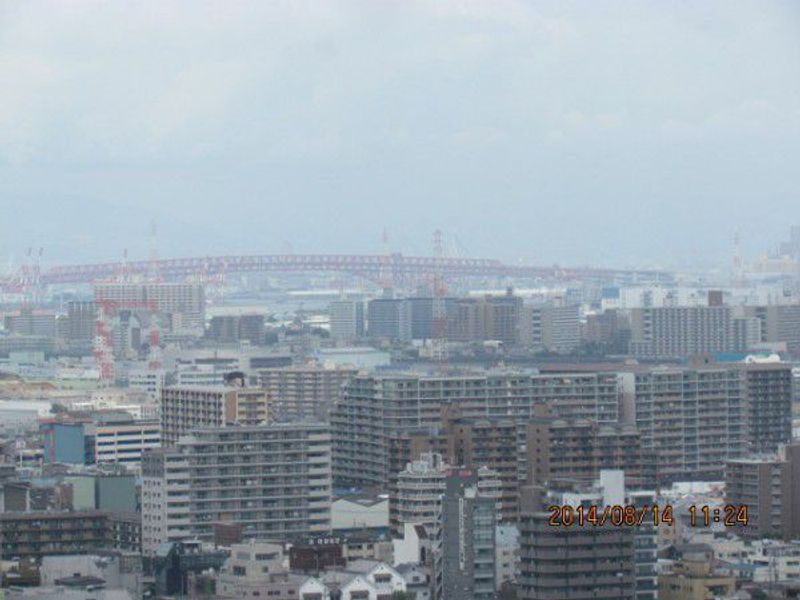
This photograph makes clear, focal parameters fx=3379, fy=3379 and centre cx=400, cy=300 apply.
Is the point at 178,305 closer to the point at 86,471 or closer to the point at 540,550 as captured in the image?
the point at 86,471

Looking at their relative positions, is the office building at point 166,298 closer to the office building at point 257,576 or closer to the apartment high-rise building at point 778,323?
the apartment high-rise building at point 778,323

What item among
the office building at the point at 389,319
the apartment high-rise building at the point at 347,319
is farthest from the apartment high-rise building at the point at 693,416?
the office building at the point at 389,319

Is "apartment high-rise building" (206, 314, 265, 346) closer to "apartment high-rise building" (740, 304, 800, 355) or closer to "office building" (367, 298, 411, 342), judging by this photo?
"office building" (367, 298, 411, 342)

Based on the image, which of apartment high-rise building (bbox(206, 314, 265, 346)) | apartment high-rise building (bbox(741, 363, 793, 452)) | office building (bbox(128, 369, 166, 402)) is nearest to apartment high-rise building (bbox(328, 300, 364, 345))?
apartment high-rise building (bbox(206, 314, 265, 346))

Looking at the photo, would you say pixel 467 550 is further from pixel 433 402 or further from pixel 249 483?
pixel 433 402

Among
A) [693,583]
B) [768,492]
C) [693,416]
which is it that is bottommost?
[693,583]

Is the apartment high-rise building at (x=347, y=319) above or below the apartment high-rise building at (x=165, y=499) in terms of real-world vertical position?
above

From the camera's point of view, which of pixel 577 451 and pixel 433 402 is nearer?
pixel 577 451
